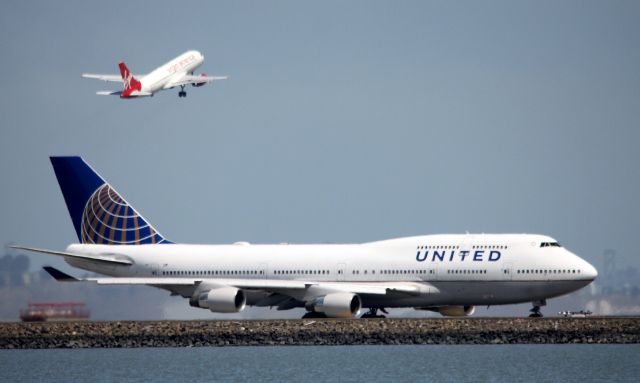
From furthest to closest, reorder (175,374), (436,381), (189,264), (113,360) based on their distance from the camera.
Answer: (189,264)
(113,360)
(175,374)
(436,381)

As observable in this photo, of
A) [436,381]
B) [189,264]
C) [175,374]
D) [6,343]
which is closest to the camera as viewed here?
[436,381]

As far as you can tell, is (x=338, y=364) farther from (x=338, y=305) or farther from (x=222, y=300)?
(x=222, y=300)

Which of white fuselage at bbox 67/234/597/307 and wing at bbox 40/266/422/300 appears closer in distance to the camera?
white fuselage at bbox 67/234/597/307

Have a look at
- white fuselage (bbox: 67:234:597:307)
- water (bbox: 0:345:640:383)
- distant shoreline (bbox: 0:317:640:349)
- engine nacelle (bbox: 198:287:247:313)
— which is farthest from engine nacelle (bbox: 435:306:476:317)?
engine nacelle (bbox: 198:287:247:313)

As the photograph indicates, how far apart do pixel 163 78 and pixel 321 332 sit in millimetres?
35491

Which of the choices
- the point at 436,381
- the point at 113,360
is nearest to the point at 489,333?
the point at 436,381

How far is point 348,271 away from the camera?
92.8 metres

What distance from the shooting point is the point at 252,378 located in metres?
74.2

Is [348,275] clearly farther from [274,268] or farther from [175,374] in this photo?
[175,374]

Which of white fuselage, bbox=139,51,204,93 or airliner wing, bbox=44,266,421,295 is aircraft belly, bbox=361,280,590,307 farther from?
white fuselage, bbox=139,51,204,93

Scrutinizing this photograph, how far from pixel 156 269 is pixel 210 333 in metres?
11.1

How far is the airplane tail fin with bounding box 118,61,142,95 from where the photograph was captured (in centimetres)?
11359

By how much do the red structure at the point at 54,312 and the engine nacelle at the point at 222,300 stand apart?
55.1 ft

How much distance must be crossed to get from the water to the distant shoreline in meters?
0.61
